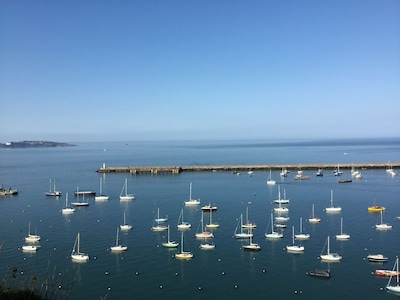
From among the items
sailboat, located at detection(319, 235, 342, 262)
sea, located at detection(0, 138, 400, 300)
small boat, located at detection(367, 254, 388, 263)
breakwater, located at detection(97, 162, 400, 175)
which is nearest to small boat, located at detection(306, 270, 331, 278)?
sea, located at detection(0, 138, 400, 300)

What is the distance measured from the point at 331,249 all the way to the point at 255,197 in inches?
879

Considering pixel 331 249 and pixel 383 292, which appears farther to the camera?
pixel 331 249

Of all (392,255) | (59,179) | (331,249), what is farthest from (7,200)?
(392,255)

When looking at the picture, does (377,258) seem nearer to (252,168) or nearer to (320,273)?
(320,273)

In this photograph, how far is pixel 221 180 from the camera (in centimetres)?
6894

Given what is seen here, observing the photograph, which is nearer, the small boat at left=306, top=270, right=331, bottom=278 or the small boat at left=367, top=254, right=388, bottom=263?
the small boat at left=306, top=270, right=331, bottom=278

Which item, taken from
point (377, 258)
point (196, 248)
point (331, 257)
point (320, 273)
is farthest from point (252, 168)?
point (320, 273)

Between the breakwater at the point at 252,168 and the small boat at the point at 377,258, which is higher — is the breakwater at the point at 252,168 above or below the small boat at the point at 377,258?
above

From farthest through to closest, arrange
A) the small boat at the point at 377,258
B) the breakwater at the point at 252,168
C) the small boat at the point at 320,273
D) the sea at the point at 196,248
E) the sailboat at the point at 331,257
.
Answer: the breakwater at the point at 252,168 → the sailboat at the point at 331,257 → the small boat at the point at 377,258 → the small boat at the point at 320,273 → the sea at the point at 196,248

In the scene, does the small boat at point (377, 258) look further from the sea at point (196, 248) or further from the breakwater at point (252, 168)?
the breakwater at point (252, 168)

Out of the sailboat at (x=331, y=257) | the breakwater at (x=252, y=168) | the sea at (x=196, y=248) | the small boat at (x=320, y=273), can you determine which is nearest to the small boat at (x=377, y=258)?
the sea at (x=196, y=248)

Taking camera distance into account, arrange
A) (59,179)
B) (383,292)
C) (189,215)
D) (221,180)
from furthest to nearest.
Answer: (59,179)
(221,180)
(189,215)
(383,292)

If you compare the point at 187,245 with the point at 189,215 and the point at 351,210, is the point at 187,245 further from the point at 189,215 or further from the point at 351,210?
the point at 351,210

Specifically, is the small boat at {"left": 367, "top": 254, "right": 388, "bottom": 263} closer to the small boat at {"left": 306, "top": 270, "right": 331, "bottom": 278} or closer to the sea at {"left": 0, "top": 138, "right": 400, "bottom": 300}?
the sea at {"left": 0, "top": 138, "right": 400, "bottom": 300}
